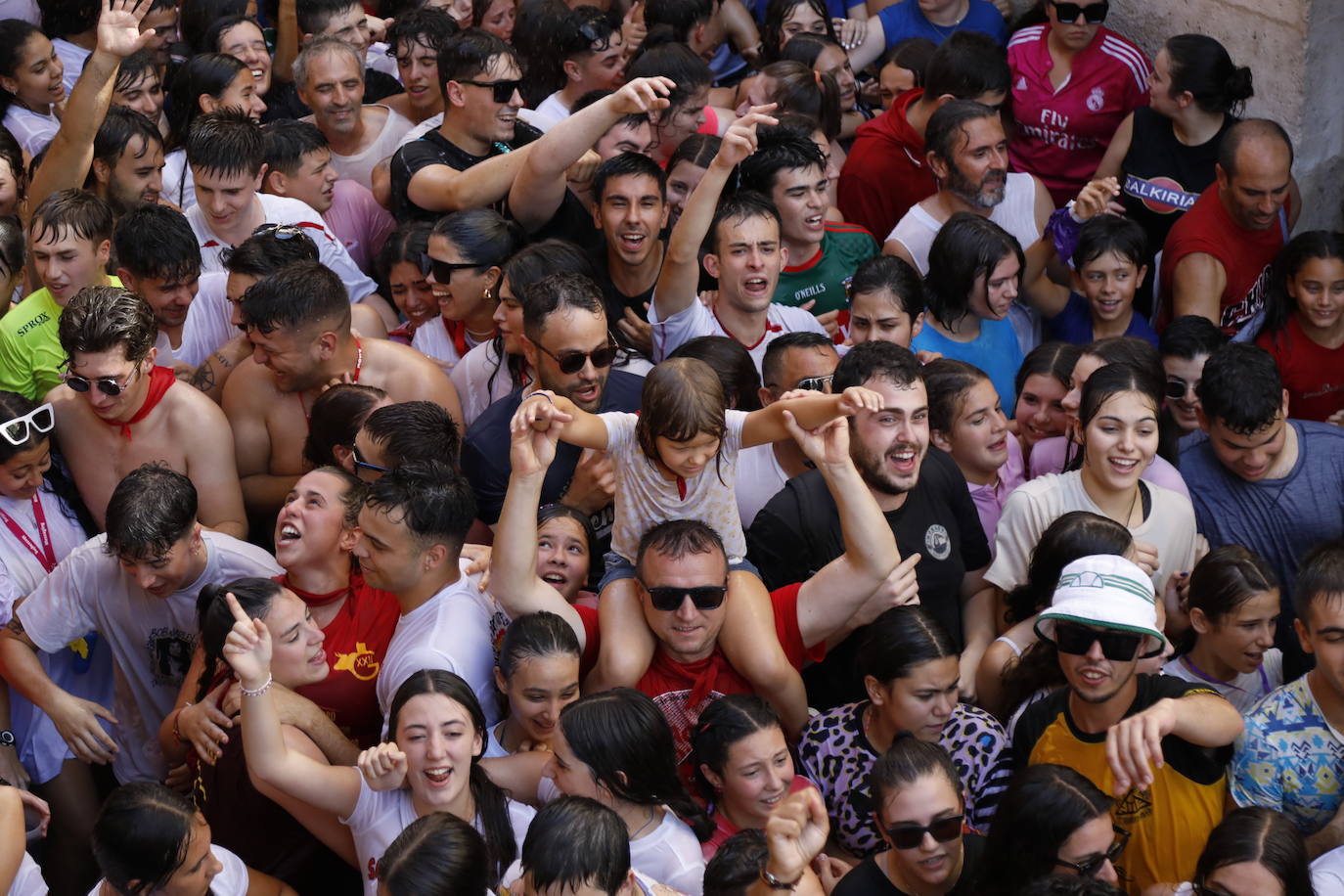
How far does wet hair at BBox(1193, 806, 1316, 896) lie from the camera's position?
10.9 feet

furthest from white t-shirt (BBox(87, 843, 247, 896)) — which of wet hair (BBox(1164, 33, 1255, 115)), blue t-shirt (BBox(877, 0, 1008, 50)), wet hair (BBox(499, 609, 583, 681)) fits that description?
blue t-shirt (BBox(877, 0, 1008, 50))

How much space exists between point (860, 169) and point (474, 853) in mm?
4002

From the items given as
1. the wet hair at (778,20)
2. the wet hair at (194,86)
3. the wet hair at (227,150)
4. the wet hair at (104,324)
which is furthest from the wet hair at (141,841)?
the wet hair at (778,20)

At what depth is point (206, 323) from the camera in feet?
17.9

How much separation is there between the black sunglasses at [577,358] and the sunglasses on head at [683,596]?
84 centimetres

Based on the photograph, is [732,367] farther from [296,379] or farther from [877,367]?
[296,379]

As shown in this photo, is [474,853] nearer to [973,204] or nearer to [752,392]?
[752,392]

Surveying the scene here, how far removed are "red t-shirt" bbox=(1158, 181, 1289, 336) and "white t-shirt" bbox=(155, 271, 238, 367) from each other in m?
3.50

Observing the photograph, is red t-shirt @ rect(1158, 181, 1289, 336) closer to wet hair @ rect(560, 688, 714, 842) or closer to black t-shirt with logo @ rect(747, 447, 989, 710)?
black t-shirt with logo @ rect(747, 447, 989, 710)

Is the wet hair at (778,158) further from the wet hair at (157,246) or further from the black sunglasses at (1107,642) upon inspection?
the black sunglasses at (1107,642)

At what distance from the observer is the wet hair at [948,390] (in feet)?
15.9

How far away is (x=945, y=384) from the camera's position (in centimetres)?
488

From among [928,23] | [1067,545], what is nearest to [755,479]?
[1067,545]

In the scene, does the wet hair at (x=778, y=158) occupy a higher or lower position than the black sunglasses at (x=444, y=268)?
higher
